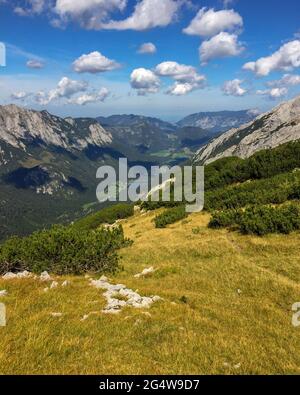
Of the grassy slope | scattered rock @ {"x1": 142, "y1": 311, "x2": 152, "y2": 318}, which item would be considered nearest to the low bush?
the grassy slope

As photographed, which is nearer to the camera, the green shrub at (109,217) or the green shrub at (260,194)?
the green shrub at (260,194)

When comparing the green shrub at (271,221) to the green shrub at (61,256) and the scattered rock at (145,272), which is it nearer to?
the scattered rock at (145,272)

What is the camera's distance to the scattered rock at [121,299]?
14813mm

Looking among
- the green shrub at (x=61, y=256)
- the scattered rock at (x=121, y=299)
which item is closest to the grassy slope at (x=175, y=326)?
the scattered rock at (x=121, y=299)

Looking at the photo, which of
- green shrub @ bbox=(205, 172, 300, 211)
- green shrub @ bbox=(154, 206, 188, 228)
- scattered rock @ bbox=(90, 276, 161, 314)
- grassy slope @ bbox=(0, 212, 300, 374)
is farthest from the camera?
green shrub @ bbox=(154, 206, 188, 228)

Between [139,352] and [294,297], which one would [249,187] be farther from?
[139,352]

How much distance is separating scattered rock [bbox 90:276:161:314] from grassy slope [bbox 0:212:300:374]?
0.44 meters

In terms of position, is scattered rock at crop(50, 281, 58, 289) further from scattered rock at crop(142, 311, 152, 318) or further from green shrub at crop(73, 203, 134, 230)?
green shrub at crop(73, 203, 134, 230)

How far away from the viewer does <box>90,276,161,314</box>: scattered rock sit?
1481 centimetres

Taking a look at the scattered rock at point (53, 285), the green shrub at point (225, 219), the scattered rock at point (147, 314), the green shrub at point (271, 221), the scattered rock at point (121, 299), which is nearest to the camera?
the scattered rock at point (147, 314)

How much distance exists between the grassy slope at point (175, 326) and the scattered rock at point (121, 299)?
44cm

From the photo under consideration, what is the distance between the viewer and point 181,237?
109ft
